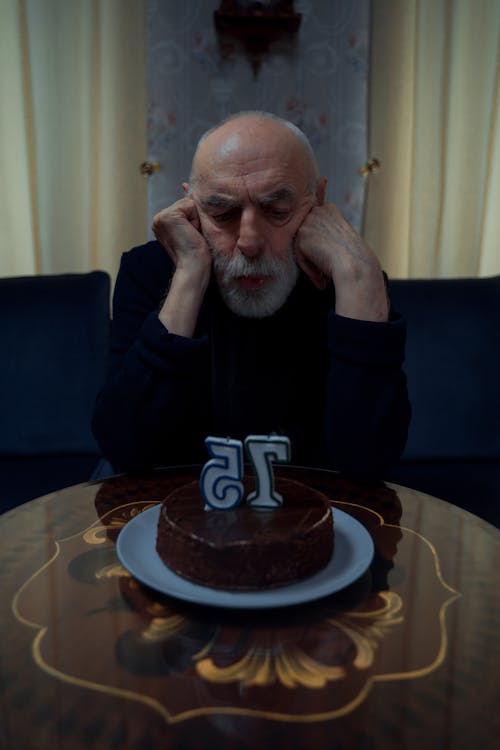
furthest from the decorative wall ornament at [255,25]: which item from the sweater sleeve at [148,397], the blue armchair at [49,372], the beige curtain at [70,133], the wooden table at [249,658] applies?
the wooden table at [249,658]

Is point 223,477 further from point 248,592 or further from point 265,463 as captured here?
point 248,592

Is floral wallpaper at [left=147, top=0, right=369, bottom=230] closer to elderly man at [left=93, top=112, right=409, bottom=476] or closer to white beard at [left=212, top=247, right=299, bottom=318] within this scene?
elderly man at [left=93, top=112, right=409, bottom=476]

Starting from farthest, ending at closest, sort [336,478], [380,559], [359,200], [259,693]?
1. [359,200]
2. [336,478]
3. [380,559]
4. [259,693]

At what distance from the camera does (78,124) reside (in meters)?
2.42

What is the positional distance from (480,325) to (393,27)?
126 cm

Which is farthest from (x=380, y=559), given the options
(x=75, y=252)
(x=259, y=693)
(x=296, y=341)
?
(x=75, y=252)

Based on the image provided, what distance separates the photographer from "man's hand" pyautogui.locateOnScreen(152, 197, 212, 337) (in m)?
1.32

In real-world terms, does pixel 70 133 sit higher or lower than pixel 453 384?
higher

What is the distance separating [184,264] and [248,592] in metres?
0.82

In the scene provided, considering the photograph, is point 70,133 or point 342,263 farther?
point 70,133

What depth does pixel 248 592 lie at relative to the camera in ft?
2.53

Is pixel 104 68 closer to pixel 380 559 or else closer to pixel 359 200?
pixel 359 200

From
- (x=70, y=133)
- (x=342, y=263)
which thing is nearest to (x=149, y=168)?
(x=70, y=133)

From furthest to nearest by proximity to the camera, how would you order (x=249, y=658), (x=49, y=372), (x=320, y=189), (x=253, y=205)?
(x=49, y=372) < (x=320, y=189) < (x=253, y=205) < (x=249, y=658)
